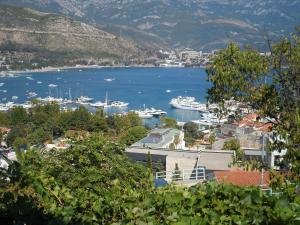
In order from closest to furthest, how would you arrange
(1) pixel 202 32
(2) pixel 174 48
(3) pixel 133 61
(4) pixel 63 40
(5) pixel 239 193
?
(5) pixel 239 193 < (4) pixel 63 40 < (3) pixel 133 61 < (2) pixel 174 48 < (1) pixel 202 32

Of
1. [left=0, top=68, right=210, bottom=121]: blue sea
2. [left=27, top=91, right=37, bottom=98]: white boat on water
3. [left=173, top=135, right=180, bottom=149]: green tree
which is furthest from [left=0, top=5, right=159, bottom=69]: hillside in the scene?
[left=173, top=135, right=180, bottom=149]: green tree

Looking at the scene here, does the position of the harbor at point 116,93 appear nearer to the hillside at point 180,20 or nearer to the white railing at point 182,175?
the white railing at point 182,175

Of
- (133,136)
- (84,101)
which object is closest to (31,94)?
(84,101)

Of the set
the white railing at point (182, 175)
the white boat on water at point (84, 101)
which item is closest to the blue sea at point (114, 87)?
the white boat on water at point (84, 101)

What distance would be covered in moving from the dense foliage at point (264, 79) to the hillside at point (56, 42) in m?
78.4

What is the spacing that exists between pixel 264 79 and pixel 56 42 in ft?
281

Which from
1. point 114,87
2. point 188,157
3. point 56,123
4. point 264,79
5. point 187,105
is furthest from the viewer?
point 114,87

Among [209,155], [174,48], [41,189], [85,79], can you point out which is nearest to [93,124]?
[209,155]

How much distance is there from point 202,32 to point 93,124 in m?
129

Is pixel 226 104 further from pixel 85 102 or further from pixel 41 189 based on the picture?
pixel 85 102

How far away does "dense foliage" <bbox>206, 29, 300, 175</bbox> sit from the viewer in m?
3.28

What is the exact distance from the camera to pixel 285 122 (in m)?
3.29

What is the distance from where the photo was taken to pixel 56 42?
86375 millimetres

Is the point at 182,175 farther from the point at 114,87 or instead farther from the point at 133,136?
the point at 114,87
